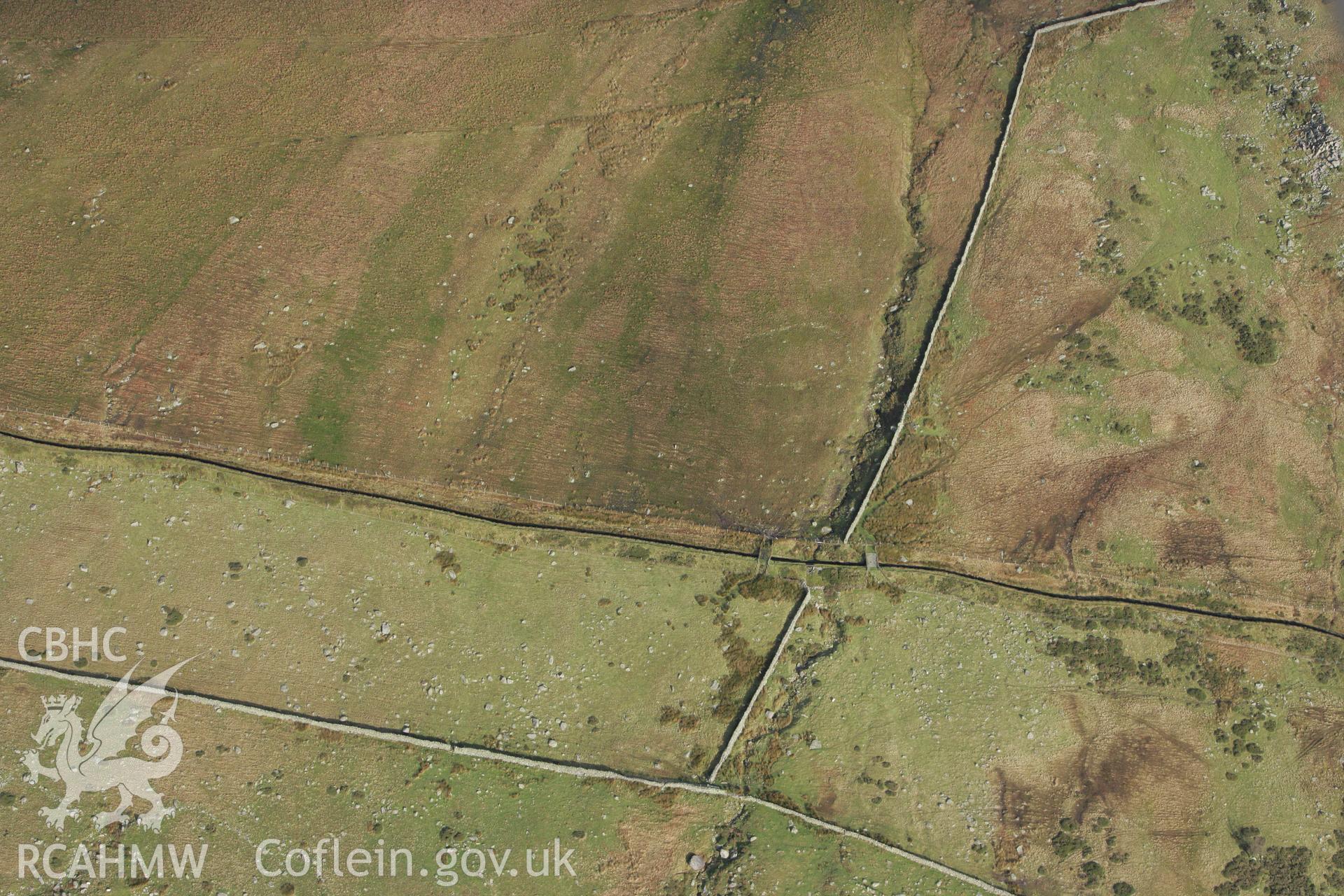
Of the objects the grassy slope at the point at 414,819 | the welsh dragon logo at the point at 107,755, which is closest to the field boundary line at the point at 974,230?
the grassy slope at the point at 414,819

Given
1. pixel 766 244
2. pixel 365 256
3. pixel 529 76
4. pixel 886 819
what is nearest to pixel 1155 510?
pixel 886 819

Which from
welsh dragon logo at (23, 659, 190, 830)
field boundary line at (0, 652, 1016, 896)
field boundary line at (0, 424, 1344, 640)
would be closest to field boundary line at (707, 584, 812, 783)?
field boundary line at (0, 652, 1016, 896)

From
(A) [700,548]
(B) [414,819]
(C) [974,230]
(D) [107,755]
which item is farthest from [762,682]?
(D) [107,755]

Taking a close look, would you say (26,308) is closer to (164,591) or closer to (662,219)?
(164,591)

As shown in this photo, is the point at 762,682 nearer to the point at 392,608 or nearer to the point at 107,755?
the point at 392,608

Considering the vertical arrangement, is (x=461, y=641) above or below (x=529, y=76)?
below

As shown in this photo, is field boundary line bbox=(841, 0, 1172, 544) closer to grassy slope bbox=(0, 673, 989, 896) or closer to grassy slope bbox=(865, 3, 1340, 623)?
grassy slope bbox=(865, 3, 1340, 623)
